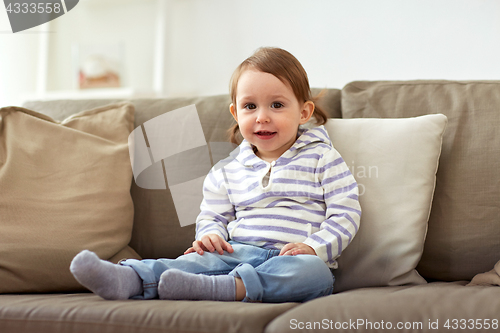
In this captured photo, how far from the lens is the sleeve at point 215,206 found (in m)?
1.17

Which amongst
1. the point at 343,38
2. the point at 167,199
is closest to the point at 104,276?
the point at 167,199

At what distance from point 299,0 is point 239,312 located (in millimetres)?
1604

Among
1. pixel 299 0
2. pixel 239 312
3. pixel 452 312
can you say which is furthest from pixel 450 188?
pixel 299 0

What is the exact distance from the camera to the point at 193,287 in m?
0.88

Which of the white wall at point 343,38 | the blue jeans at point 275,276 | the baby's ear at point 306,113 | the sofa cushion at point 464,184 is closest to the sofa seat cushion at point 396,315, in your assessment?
the blue jeans at point 275,276

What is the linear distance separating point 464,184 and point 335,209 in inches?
14.1

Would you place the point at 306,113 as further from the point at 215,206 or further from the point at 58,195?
the point at 58,195

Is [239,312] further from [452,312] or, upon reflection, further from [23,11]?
[23,11]

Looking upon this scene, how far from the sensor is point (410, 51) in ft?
5.96

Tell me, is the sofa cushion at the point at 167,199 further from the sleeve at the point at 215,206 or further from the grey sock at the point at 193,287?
the grey sock at the point at 193,287

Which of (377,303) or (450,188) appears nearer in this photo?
(377,303)

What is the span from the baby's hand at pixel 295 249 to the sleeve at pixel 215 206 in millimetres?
210

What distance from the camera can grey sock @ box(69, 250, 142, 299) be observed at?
31.7 inches

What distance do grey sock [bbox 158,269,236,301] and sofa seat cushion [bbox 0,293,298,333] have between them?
0.05 meters
